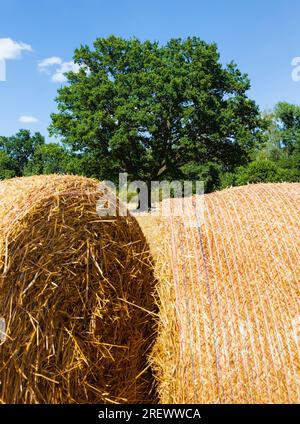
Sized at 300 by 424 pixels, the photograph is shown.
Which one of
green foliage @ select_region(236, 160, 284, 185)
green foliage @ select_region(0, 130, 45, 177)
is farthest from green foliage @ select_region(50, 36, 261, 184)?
green foliage @ select_region(0, 130, 45, 177)

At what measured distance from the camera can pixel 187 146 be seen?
80.0 feet

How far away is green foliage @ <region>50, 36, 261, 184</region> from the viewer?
23734 millimetres

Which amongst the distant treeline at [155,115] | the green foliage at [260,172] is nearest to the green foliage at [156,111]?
the distant treeline at [155,115]

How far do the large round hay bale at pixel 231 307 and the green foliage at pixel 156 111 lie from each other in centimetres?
2008

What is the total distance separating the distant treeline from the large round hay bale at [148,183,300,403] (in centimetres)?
1983

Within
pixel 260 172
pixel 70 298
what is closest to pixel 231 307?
pixel 70 298

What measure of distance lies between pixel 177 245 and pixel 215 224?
341mm

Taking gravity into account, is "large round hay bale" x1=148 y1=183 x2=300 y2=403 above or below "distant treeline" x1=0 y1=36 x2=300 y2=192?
below

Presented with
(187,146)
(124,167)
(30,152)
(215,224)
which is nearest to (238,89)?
(187,146)

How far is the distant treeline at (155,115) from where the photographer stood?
23.7 metres

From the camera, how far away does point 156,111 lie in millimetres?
23359

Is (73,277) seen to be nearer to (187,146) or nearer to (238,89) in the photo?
(187,146)

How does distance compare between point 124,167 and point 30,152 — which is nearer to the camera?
point 124,167

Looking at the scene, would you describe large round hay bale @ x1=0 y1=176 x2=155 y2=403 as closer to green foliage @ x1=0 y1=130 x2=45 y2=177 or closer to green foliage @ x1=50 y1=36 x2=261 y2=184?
green foliage @ x1=50 y1=36 x2=261 y2=184
